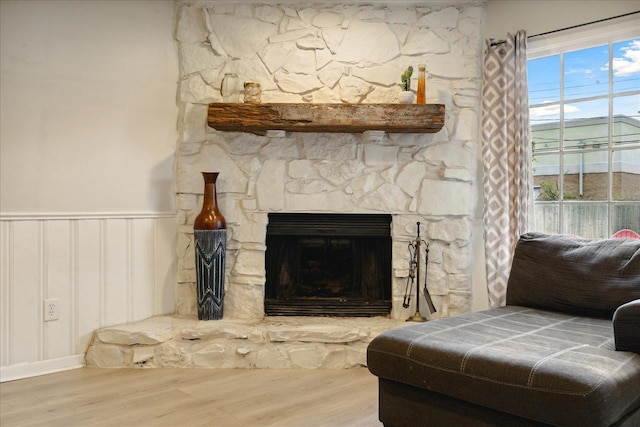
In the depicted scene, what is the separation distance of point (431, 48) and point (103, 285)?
2711 millimetres

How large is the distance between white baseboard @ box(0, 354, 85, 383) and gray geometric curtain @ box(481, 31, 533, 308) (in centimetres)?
270

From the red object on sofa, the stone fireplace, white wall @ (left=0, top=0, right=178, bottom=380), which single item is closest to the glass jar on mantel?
the stone fireplace

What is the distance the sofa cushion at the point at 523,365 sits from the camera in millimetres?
1569

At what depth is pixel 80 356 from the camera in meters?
3.20

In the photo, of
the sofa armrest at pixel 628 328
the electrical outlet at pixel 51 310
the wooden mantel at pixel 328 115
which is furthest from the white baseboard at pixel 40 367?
the sofa armrest at pixel 628 328

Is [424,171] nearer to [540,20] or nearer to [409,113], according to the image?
[409,113]

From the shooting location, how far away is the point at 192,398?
2.65 m

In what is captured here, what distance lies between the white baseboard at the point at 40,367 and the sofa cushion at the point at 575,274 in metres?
2.61

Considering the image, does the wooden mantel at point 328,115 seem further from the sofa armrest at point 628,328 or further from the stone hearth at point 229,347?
the sofa armrest at point 628,328

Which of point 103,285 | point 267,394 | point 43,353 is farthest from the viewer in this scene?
point 103,285

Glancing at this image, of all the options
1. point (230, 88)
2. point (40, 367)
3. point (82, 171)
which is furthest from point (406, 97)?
point (40, 367)

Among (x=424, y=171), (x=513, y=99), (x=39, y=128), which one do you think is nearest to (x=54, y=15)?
(x=39, y=128)

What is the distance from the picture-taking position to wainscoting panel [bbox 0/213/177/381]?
2955 mm

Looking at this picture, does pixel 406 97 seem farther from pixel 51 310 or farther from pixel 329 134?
pixel 51 310
